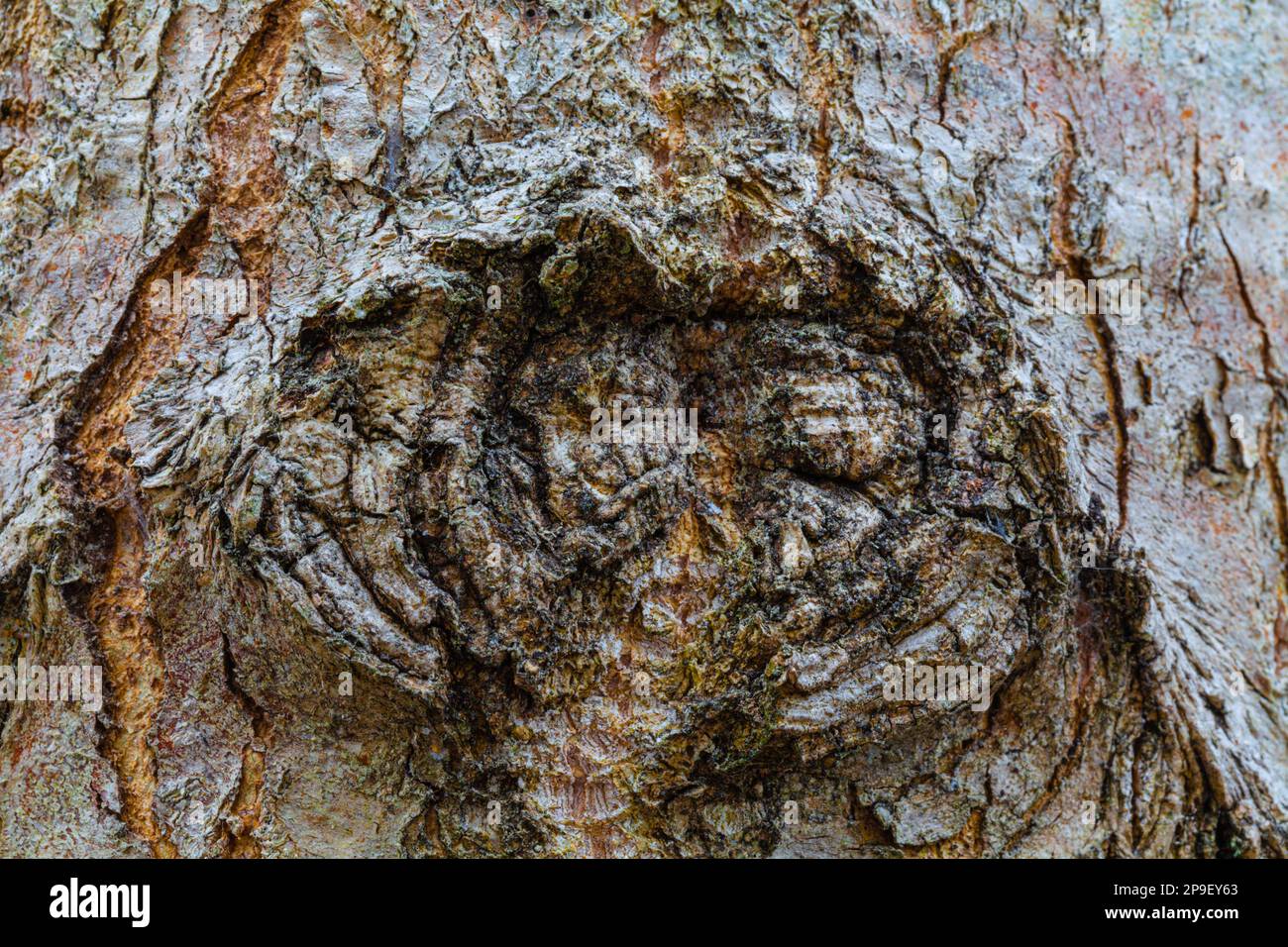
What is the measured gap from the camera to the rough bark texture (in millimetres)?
1793

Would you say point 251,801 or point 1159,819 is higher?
point 251,801

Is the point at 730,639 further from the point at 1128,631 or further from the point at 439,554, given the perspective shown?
the point at 1128,631

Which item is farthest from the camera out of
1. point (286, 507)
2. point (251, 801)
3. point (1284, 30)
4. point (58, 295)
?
point (1284, 30)

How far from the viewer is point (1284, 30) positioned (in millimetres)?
2410

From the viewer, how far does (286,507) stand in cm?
172

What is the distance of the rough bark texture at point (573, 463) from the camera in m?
1.79

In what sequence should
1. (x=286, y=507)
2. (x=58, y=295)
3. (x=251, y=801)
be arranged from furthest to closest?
(x=58, y=295) < (x=251, y=801) < (x=286, y=507)

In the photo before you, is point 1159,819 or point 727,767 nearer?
point 727,767

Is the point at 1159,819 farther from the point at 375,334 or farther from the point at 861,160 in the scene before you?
the point at 375,334

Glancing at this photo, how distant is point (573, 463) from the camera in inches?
73.3
